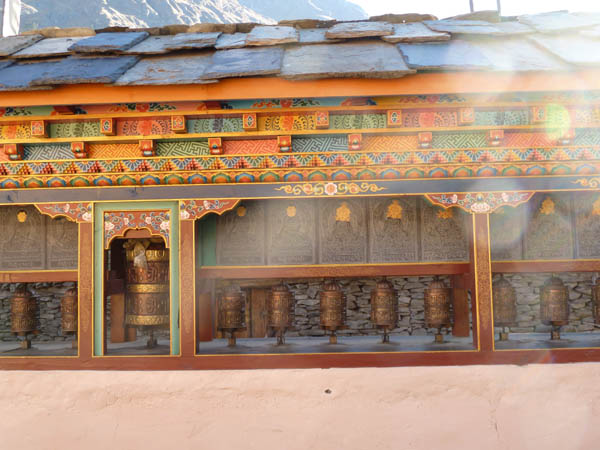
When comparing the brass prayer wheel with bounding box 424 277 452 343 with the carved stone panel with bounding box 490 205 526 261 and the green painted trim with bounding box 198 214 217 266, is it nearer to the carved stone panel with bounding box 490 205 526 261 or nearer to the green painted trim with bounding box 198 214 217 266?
the carved stone panel with bounding box 490 205 526 261

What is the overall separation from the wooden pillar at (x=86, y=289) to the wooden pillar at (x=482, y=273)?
2.97 m

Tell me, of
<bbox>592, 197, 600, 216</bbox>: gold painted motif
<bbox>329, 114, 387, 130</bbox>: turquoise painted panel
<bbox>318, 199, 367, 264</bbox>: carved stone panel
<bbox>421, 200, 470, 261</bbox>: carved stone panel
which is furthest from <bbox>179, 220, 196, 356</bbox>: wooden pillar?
<bbox>592, 197, 600, 216</bbox>: gold painted motif

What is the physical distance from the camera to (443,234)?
15.4 feet

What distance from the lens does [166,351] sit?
4219 millimetres

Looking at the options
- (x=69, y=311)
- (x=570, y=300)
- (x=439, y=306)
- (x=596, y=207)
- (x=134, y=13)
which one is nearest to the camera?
(x=439, y=306)

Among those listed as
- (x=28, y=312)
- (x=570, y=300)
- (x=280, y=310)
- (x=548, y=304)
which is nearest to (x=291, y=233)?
(x=280, y=310)

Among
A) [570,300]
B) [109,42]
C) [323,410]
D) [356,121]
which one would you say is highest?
[109,42]

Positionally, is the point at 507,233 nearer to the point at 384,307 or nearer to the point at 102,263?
the point at 384,307

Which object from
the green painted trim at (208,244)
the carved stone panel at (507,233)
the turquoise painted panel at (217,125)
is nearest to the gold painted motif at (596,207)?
the carved stone panel at (507,233)

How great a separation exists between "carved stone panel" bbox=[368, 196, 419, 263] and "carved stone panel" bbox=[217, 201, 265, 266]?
101 centimetres

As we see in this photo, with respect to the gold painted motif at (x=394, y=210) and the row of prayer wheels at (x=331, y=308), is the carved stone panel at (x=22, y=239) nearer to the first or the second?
the row of prayer wheels at (x=331, y=308)

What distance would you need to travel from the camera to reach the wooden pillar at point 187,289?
392cm

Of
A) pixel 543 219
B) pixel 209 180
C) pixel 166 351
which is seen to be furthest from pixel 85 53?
pixel 543 219

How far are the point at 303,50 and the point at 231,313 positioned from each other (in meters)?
2.24
